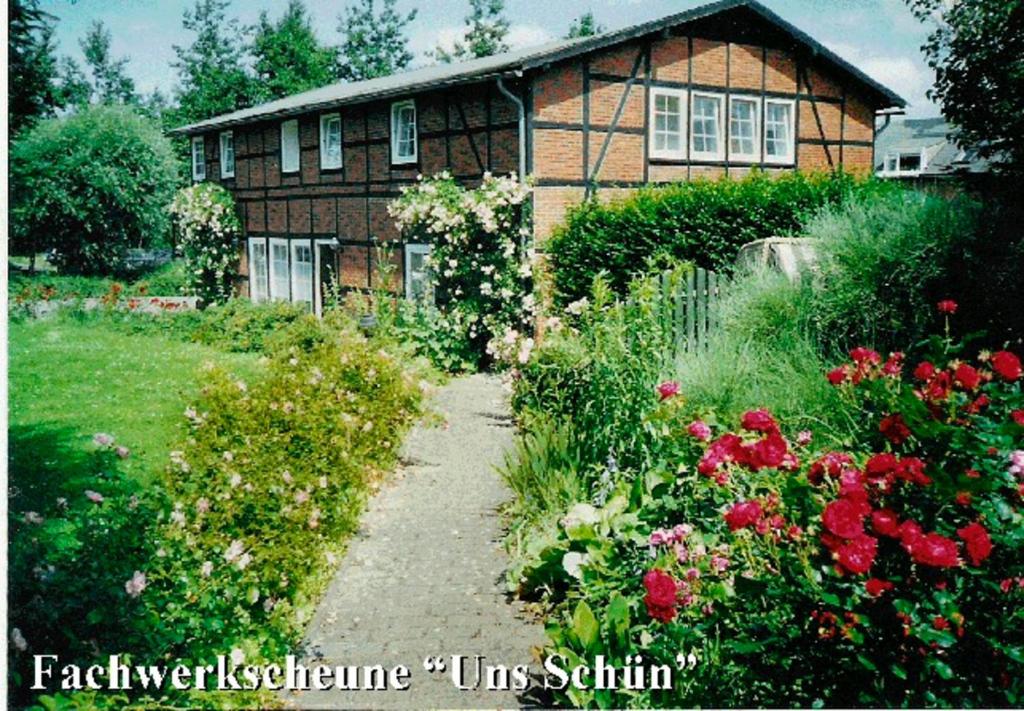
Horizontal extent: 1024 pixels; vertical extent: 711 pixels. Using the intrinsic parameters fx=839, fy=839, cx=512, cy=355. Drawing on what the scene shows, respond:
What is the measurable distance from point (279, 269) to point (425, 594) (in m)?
15.0

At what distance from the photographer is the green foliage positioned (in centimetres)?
1942

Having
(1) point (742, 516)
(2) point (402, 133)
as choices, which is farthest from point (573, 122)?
(1) point (742, 516)

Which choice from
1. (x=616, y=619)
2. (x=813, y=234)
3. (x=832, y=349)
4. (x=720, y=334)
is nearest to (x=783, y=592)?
(x=616, y=619)

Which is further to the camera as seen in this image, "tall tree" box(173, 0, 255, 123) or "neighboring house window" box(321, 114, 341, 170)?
"neighboring house window" box(321, 114, 341, 170)

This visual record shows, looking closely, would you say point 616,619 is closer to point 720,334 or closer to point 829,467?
point 829,467

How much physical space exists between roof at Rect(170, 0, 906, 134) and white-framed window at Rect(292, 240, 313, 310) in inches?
108

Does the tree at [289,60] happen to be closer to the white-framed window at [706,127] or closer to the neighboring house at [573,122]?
the neighboring house at [573,122]

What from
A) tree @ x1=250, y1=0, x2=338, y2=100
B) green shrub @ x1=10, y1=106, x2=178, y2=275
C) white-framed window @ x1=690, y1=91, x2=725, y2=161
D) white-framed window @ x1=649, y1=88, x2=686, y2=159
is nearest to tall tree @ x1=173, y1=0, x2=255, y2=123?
tree @ x1=250, y1=0, x2=338, y2=100

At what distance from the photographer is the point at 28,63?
3574 mm

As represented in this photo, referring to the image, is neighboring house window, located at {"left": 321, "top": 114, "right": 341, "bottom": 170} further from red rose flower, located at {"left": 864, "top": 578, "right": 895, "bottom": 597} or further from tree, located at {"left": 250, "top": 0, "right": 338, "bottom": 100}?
red rose flower, located at {"left": 864, "top": 578, "right": 895, "bottom": 597}

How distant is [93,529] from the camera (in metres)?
3.38

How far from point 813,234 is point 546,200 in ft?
14.7

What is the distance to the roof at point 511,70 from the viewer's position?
36.1 feet

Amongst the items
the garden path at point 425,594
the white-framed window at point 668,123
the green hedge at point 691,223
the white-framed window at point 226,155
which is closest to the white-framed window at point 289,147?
the white-framed window at point 226,155
